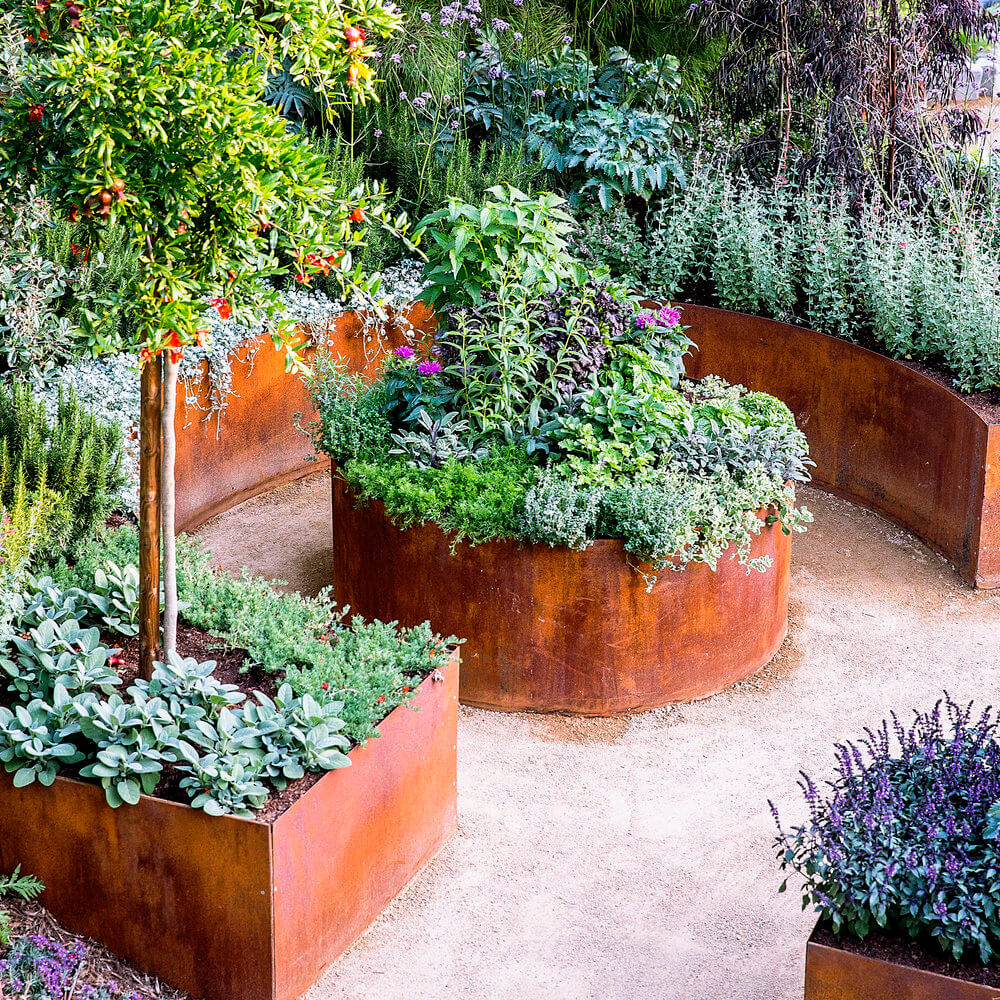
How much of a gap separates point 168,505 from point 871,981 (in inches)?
81.4

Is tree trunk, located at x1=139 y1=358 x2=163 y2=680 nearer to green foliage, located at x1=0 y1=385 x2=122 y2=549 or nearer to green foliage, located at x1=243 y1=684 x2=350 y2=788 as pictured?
green foliage, located at x1=243 y1=684 x2=350 y2=788

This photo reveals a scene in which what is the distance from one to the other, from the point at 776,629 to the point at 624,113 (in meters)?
4.16

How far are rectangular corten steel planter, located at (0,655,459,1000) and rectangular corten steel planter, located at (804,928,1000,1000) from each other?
1248mm

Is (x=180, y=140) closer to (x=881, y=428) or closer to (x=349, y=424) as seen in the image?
(x=349, y=424)

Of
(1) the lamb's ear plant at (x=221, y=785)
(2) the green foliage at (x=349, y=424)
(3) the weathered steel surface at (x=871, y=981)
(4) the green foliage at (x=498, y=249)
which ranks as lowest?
(3) the weathered steel surface at (x=871, y=981)

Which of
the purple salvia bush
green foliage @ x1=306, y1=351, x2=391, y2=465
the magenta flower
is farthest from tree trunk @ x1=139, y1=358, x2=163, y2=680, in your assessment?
the magenta flower

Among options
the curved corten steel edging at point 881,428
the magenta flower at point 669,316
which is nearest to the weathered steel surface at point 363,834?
the magenta flower at point 669,316

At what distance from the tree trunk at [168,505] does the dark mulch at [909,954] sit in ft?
6.15

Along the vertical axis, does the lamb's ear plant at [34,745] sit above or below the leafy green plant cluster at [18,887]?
above

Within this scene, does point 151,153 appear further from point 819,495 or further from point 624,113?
point 624,113

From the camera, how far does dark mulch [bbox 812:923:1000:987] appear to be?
2.54 m

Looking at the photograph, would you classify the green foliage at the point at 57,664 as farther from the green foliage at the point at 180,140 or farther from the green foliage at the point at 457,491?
the green foliage at the point at 457,491

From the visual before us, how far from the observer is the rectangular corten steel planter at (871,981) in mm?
2504

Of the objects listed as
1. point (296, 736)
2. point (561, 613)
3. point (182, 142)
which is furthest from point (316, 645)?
point (182, 142)
